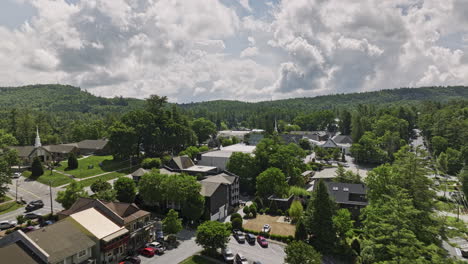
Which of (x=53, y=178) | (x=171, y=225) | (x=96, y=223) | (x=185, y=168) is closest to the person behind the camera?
(x=96, y=223)

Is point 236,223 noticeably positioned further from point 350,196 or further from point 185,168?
point 185,168

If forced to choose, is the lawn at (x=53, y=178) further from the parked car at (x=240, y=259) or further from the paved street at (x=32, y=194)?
the parked car at (x=240, y=259)

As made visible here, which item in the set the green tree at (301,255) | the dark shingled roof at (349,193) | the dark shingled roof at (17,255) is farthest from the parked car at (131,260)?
the dark shingled roof at (349,193)

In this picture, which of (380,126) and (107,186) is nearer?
(107,186)

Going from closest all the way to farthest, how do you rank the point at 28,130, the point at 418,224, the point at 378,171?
the point at 418,224, the point at 378,171, the point at 28,130

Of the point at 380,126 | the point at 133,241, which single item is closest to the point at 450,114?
the point at 380,126

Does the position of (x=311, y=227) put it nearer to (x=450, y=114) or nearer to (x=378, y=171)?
(x=378, y=171)

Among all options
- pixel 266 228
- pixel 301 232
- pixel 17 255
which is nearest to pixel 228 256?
pixel 266 228
